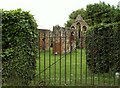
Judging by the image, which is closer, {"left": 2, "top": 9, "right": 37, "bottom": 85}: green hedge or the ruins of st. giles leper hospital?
{"left": 2, "top": 9, "right": 37, "bottom": 85}: green hedge

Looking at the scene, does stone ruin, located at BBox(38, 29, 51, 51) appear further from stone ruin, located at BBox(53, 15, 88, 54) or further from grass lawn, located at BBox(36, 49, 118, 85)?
grass lawn, located at BBox(36, 49, 118, 85)

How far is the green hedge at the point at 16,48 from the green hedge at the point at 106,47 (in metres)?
1.88

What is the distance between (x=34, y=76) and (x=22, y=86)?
49 cm

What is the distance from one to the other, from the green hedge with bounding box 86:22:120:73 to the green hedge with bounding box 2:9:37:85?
1877mm

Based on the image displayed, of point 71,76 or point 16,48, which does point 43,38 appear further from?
point 71,76

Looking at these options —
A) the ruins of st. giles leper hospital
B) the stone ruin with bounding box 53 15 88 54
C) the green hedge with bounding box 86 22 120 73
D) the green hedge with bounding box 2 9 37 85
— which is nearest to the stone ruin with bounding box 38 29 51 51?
the ruins of st. giles leper hospital

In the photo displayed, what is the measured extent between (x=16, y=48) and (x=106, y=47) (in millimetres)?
3025

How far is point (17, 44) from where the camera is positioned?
838 centimetres

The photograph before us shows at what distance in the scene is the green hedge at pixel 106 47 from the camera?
920cm

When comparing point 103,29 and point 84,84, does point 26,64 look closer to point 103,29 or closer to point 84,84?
point 84,84

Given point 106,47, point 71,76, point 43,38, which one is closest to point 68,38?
point 71,76

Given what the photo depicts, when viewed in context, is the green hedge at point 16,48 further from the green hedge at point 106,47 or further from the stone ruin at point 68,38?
the green hedge at point 106,47

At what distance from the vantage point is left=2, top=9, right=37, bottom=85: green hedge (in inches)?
328

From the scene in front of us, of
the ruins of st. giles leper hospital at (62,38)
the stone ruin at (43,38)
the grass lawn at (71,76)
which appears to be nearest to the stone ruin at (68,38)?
the ruins of st. giles leper hospital at (62,38)
